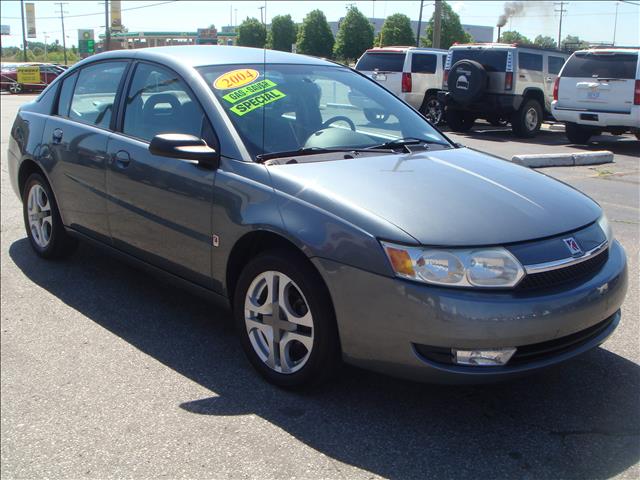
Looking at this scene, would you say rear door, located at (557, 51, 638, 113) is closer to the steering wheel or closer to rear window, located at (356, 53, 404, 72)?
rear window, located at (356, 53, 404, 72)

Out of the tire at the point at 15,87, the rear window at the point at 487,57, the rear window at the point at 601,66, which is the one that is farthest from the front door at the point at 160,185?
the tire at the point at 15,87

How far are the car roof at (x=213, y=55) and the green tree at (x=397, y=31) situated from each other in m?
34.6

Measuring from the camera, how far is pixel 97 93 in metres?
A: 4.86

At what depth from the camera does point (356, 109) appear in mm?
4340

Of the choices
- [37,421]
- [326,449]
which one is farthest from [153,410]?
[326,449]

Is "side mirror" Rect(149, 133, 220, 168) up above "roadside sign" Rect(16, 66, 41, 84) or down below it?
below

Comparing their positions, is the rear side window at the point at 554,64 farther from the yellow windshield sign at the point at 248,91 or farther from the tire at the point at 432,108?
the yellow windshield sign at the point at 248,91

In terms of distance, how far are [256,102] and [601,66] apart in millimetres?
10497

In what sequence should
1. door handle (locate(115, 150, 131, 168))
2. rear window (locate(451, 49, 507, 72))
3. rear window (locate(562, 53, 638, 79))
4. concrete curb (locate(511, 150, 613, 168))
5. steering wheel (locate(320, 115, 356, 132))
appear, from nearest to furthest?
steering wheel (locate(320, 115, 356, 132)) → door handle (locate(115, 150, 131, 168)) → concrete curb (locate(511, 150, 613, 168)) → rear window (locate(562, 53, 638, 79)) → rear window (locate(451, 49, 507, 72))

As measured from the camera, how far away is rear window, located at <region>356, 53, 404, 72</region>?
56.3ft

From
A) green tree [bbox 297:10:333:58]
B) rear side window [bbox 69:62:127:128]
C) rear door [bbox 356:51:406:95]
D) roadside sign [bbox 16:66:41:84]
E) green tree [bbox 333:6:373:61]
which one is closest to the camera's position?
rear side window [bbox 69:62:127:128]

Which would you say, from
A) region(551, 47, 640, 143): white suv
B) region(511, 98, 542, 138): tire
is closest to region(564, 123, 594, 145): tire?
region(551, 47, 640, 143): white suv

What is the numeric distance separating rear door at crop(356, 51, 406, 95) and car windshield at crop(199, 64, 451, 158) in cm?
1266

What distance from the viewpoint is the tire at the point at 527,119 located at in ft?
50.7
